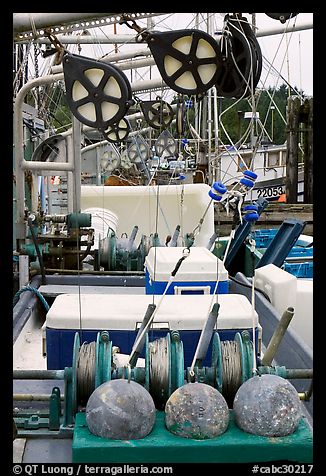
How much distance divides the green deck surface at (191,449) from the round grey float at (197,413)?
0.10ft

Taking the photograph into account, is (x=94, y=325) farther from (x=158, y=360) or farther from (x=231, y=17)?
(x=231, y=17)

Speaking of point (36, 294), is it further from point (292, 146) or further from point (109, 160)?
point (109, 160)

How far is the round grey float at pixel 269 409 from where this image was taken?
7.89 feet

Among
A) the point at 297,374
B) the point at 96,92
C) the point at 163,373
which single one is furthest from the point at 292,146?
the point at 163,373

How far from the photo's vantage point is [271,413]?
240 centimetres

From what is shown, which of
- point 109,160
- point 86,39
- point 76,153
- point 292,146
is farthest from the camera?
point 109,160

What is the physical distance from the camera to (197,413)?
2.37 metres

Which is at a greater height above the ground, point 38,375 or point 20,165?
point 20,165

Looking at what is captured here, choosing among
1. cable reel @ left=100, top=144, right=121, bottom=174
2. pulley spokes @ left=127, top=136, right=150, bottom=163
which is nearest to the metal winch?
pulley spokes @ left=127, top=136, right=150, bottom=163

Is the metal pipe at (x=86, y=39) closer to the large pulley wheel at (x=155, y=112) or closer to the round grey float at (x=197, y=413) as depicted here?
the large pulley wheel at (x=155, y=112)

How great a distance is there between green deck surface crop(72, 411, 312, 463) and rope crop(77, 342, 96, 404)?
11.7 inches

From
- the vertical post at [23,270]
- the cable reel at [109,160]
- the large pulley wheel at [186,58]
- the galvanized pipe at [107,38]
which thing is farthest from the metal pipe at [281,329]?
the cable reel at [109,160]

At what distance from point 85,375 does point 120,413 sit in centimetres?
37
